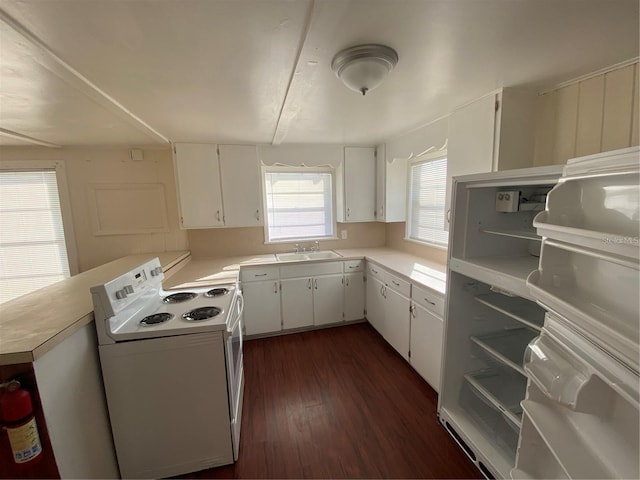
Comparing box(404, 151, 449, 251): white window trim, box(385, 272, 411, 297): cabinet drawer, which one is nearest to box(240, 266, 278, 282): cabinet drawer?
box(385, 272, 411, 297): cabinet drawer

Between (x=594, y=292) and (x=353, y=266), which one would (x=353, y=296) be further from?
(x=594, y=292)

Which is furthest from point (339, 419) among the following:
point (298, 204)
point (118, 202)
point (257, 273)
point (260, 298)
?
point (118, 202)

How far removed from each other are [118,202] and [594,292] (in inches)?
154

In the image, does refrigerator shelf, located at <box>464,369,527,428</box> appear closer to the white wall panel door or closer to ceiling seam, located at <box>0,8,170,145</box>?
the white wall panel door

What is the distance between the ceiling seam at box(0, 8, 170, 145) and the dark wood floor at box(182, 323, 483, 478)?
228 cm

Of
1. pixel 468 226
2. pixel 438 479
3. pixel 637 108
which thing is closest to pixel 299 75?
pixel 468 226

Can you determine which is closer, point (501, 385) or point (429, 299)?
point (501, 385)

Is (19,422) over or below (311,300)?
over

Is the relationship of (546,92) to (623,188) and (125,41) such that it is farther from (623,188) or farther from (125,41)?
(125,41)

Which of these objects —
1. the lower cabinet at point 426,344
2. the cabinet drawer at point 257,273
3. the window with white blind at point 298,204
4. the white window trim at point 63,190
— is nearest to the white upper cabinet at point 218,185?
the window with white blind at point 298,204

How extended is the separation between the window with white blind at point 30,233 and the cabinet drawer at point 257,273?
2124 mm

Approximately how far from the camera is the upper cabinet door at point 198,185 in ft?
9.20

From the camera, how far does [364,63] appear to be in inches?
47.9

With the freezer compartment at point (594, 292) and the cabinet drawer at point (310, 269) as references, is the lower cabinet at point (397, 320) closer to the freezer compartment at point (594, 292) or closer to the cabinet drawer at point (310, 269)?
the cabinet drawer at point (310, 269)
